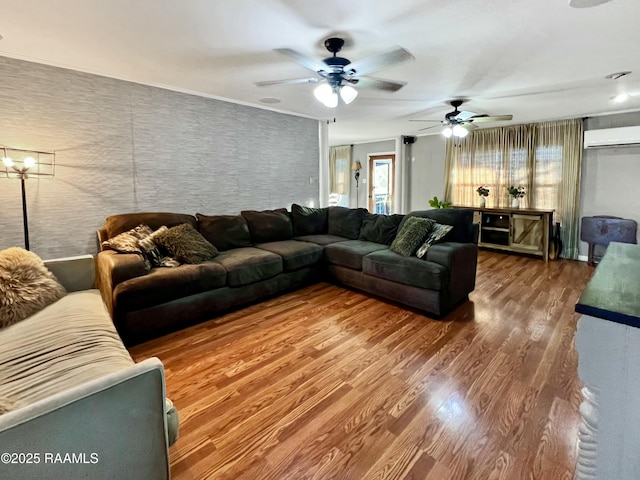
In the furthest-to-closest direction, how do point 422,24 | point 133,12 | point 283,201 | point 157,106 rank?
point 283,201 < point 157,106 < point 422,24 < point 133,12

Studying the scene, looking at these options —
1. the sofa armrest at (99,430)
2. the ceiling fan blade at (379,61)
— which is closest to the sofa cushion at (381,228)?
the ceiling fan blade at (379,61)

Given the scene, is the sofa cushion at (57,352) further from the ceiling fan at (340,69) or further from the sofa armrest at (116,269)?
the ceiling fan at (340,69)

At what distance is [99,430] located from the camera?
1.01 m

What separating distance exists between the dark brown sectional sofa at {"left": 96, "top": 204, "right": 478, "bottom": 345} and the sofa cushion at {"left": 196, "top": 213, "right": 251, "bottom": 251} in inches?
0.5

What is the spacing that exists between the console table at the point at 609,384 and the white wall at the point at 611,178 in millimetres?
5664

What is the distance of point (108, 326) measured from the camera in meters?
1.88

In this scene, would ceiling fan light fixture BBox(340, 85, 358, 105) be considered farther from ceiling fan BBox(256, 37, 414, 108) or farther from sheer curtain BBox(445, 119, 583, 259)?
sheer curtain BBox(445, 119, 583, 259)

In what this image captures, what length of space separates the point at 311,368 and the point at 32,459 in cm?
164

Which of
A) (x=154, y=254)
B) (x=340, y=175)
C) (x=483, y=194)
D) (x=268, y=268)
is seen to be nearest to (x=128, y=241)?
(x=154, y=254)

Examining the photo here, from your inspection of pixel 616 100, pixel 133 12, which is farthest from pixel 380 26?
pixel 616 100

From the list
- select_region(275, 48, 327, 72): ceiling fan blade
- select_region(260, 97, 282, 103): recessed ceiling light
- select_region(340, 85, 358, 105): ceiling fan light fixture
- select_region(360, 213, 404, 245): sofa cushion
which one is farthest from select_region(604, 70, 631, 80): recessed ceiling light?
select_region(260, 97, 282, 103): recessed ceiling light

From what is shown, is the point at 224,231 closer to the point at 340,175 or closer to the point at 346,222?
the point at 346,222

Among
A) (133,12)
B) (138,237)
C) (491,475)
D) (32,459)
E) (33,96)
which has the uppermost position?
(133,12)

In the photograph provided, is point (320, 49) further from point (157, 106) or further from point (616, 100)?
point (616, 100)
